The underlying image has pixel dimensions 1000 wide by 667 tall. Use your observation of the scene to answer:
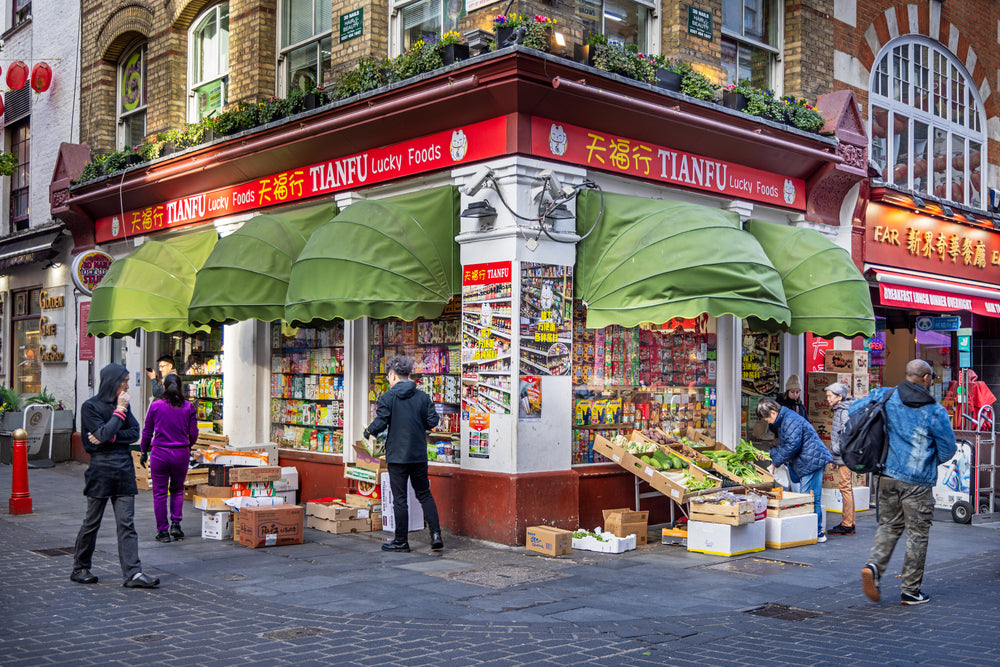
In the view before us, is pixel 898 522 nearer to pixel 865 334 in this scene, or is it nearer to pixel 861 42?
pixel 865 334

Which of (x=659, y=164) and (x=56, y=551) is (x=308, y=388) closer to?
(x=56, y=551)

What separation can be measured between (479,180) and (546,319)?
1.64 m

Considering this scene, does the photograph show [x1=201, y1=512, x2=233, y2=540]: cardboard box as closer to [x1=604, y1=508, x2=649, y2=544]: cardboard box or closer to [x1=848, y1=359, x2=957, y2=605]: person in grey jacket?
[x1=604, y1=508, x2=649, y2=544]: cardboard box

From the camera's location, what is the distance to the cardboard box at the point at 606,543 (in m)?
9.83

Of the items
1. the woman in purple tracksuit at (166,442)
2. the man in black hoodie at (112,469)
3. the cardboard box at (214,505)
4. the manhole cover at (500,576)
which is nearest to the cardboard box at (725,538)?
the manhole cover at (500,576)

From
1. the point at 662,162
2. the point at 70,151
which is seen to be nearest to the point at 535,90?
the point at 662,162

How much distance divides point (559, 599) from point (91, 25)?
630 inches

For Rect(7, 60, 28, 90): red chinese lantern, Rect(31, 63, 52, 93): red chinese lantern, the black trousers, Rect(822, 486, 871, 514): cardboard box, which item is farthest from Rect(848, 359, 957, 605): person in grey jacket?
Rect(31, 63, 52, 93): red chinese lantern

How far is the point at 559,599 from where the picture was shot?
25.3 ft

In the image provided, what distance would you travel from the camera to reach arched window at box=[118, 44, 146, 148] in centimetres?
1755

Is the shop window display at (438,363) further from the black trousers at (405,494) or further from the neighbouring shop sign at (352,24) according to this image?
the neighbouring shop sign at (352,24)

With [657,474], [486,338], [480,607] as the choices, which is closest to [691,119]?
[486,338]

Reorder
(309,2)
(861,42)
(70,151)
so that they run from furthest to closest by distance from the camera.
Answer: (70,151) → (861,42) → (309,2)

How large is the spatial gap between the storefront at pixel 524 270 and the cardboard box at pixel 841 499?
57.8 inches
